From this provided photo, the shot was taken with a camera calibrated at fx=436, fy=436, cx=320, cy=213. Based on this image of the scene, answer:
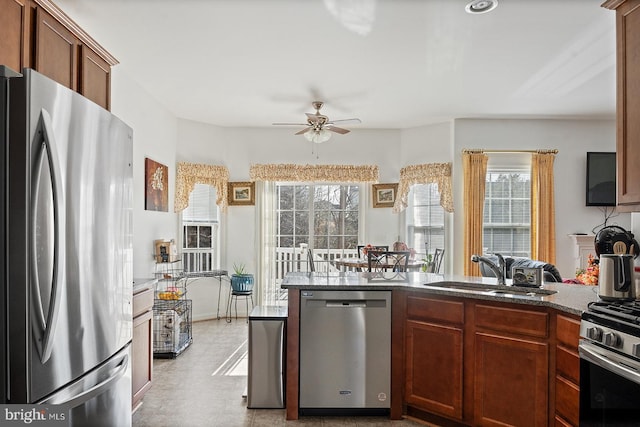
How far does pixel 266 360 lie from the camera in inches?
125

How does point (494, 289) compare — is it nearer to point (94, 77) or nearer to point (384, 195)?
point (94, 77)

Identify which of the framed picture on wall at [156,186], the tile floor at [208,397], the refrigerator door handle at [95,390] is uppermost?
the framed picture on wall at [156,186]

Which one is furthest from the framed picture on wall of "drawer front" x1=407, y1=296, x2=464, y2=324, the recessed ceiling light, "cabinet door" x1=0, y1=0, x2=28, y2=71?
the recessed ceiling light

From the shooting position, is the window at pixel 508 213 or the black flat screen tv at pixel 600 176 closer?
the black flat screen tv at pixel 600 176

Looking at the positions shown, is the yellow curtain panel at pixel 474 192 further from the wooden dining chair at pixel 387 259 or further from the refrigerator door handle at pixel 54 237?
the refrigerator door handle at pixel 54 237

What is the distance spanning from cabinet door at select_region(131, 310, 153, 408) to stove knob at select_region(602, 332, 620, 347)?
2.81 metres

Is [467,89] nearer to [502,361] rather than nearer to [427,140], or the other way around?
[427,140]

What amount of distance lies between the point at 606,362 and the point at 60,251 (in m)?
2.31

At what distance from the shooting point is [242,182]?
657cm

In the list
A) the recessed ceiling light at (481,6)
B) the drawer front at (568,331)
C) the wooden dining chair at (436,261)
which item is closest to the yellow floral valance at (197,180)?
the wooden dining chair at (436,261)

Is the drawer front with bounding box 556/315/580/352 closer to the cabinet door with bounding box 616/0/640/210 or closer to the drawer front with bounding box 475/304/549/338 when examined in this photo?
the drawer front with bounding box 475/304/549/338

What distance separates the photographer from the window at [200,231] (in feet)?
20.4

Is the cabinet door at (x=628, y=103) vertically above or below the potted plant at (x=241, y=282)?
above

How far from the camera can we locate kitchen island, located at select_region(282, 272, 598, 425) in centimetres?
237
